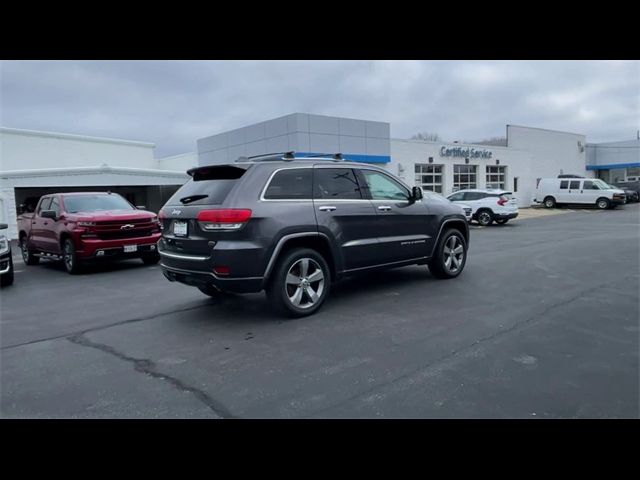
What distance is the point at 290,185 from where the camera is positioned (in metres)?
5.66

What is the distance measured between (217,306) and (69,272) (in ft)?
17.4

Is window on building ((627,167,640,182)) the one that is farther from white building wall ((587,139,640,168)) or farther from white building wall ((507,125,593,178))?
white building wall ((507,125,593,178))

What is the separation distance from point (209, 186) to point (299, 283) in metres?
1.62

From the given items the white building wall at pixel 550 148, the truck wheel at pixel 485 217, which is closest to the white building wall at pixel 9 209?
the truck wheel at pixel 485 217

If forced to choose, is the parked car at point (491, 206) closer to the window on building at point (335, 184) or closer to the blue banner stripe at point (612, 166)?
the window on building at point (335, 184)

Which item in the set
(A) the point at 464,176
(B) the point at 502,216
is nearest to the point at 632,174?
(A) the point at 464,176

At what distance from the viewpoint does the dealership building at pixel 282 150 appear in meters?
21.0

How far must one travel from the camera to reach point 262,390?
3.59 metres

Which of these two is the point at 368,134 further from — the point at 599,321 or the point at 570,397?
the point at 570,397

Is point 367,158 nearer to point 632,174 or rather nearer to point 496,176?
point 496,176

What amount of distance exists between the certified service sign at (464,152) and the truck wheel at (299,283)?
2512cm

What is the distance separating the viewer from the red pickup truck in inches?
367

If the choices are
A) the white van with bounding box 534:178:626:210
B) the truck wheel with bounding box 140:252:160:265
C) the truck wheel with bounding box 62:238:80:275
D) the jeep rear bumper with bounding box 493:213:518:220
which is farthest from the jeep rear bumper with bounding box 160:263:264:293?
the white van with bounding box 534:178:626:210
